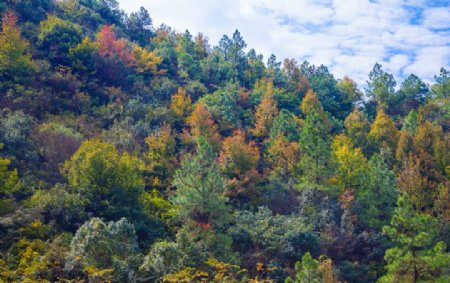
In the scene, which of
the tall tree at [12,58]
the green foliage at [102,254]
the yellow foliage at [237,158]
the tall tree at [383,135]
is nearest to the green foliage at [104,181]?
the green foliage at [102,254]

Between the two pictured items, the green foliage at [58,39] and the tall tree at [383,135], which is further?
the green foliage at [58,39]

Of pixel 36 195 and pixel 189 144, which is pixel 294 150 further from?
pixel 36 195

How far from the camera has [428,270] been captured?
21938mm

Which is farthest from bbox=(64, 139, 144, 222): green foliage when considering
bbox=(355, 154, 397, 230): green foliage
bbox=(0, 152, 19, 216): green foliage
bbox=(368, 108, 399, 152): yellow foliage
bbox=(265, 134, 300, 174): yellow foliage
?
bbox=(368, 108, 399, 152): yellow foliage

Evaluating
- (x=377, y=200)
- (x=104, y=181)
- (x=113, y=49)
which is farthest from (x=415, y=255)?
(x=113, y=49)

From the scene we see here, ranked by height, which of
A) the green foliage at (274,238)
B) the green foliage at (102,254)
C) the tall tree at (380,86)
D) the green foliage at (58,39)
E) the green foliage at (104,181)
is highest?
the tall tree at (380,86)

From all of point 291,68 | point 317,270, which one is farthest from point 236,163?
point 291,68

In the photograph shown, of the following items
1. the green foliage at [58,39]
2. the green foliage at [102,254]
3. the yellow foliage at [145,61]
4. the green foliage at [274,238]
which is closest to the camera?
the green foliage at [102,254]

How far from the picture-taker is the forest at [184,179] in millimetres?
20594

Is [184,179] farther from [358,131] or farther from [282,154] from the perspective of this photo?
[358,131]

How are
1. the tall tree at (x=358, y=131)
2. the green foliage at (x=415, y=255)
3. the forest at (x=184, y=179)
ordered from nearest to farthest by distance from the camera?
1. the forest at (x=184, y=179)
2. the green foliage at (x=415, y=255)
3. the tall tree at (x=358, y=131)

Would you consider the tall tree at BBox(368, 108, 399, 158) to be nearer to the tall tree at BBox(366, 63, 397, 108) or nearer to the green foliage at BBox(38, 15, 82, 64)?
the tall tree at BBox(366, 63, 397, 108)

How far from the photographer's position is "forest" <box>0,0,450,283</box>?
67.6 feet

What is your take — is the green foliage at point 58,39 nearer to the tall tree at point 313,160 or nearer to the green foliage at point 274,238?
the tall tree at point 313,160
